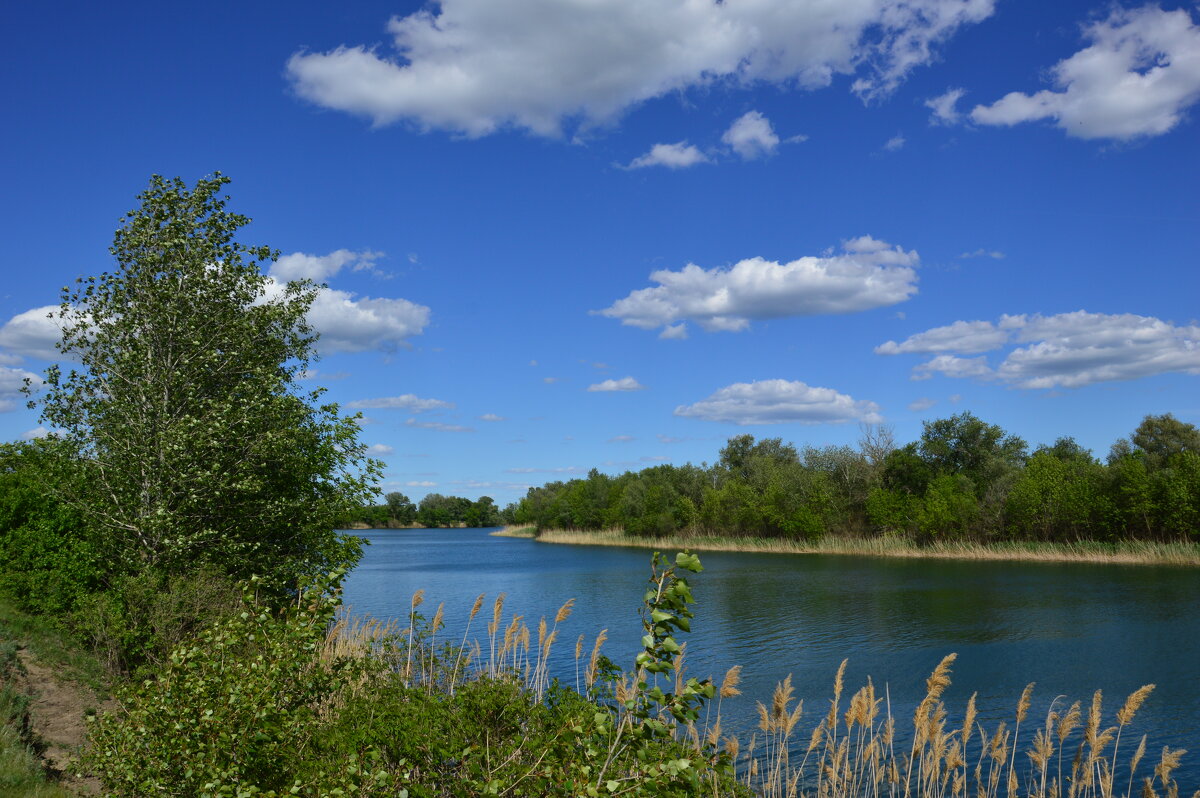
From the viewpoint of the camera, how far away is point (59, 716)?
11.5 metres

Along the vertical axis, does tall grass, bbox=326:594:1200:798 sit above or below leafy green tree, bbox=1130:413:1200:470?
below

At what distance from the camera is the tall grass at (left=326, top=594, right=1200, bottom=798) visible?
7.78 m

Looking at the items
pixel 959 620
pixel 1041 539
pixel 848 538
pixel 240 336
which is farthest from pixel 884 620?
pixel 848 538

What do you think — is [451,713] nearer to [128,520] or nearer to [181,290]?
[128,520]

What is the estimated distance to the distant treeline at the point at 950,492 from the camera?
54375mm

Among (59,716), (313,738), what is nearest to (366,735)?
(313,738)

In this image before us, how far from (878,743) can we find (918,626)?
16.9 meters

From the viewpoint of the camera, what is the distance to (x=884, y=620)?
30578 mm

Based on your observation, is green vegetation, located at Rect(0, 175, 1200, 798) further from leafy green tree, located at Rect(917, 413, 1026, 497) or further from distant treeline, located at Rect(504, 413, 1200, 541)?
leafy green tree, located at Rect(917, 413, 1026, 497)

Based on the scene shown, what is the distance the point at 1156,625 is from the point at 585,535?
87.8 meters

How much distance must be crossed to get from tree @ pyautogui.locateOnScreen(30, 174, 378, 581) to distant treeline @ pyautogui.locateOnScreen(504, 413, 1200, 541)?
55.2m

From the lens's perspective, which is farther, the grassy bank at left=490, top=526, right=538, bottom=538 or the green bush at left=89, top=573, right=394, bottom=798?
the grassy bank at left=490, top=526, right=538, bottom=538

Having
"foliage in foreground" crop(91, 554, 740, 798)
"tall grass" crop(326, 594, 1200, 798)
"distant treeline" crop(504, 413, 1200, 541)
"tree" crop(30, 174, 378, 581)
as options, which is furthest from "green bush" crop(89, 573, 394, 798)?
"distant treeline" crop(504, 413, 1200, 541)

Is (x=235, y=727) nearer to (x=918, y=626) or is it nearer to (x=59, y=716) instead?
(x=59, y=716)
